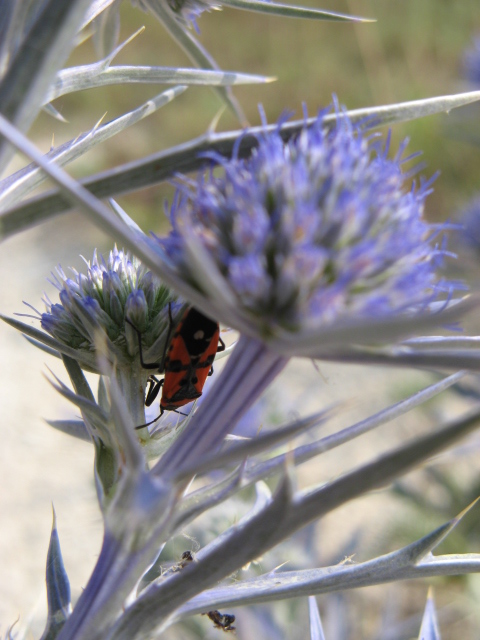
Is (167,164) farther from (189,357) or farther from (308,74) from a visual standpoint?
(308,74)

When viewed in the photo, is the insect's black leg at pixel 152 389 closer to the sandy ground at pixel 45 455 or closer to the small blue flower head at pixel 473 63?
the sandy ground at pixel 45 455

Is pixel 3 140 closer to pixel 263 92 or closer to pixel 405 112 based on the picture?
pixel 405 112

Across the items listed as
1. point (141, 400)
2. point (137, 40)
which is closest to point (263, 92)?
point (137, 40)

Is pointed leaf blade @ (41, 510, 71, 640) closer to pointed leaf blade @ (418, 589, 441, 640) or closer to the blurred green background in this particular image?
pointed leaf blade @ (418, 589, 441, 640)

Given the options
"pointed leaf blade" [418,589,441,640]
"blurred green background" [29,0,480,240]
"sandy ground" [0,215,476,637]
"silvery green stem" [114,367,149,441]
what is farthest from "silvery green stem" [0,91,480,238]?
"blurred green background" [29,0,480,240]

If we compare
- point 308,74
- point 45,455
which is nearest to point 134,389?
point 45,455

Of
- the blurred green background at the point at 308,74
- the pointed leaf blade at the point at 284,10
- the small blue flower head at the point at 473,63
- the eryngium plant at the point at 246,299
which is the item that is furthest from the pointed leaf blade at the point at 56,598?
the blurred green background at the point at 308,74
